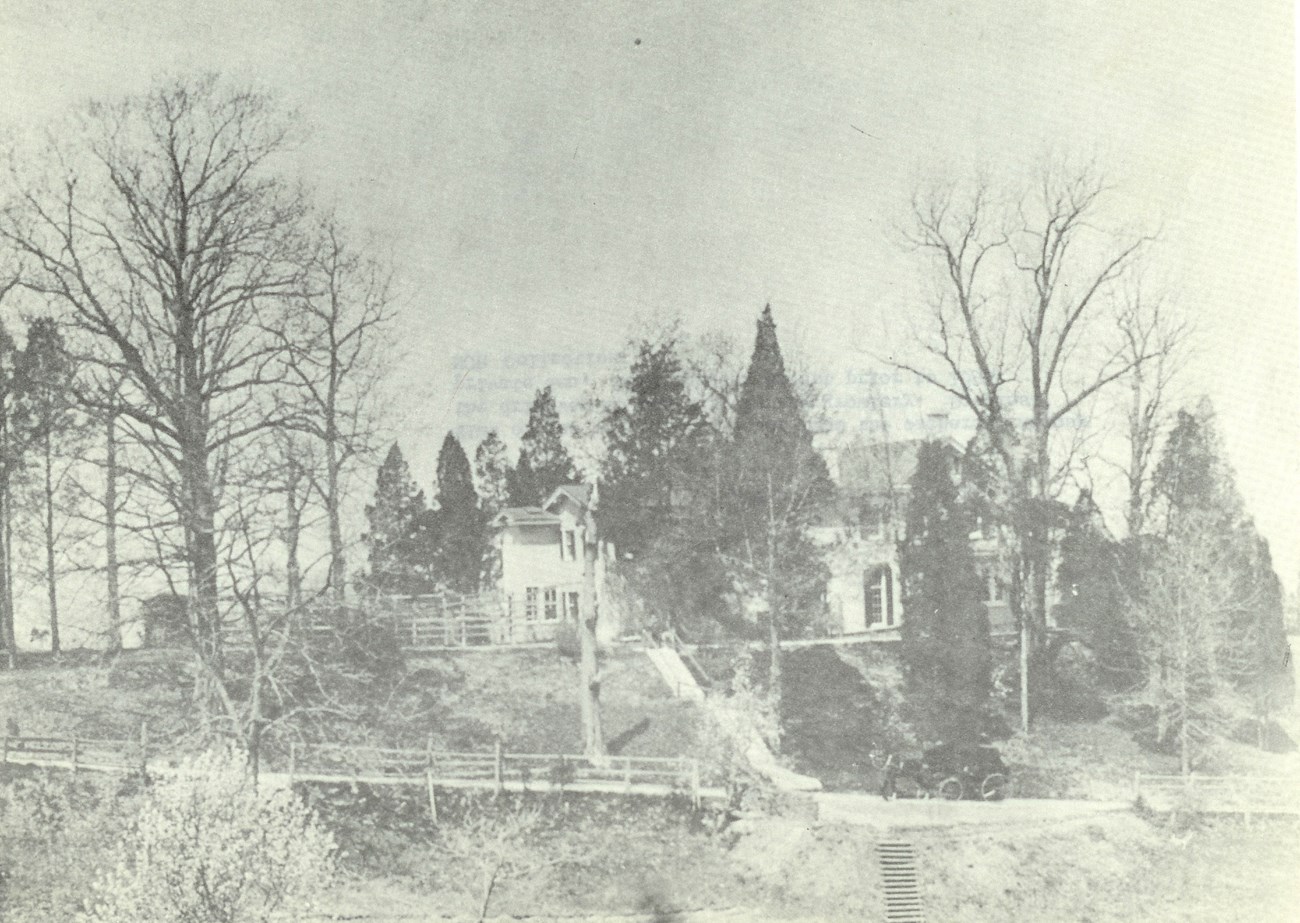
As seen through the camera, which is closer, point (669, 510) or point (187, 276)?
point (187, 276)

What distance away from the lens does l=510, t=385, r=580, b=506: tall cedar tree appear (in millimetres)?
11250

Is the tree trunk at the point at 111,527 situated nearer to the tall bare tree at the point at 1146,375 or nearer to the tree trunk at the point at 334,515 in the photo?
the tree trunk at the point at 334,515

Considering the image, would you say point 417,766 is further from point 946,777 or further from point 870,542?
point 870,542

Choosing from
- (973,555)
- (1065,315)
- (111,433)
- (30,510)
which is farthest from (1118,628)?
(30,510)

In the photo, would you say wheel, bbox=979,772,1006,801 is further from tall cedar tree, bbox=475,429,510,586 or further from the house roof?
tall cedar tree, bbox=475,429,510,586

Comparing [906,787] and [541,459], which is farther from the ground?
[541,459]

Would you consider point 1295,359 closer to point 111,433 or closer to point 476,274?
point 476,274

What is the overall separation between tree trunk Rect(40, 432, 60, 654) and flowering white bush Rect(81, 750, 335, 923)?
10.0 feet

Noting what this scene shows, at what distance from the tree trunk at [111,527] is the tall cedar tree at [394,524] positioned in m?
2.61

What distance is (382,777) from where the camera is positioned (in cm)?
1086

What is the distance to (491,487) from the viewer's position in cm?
1299

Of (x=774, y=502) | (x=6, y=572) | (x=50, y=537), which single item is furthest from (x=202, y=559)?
(x=774, y=502)

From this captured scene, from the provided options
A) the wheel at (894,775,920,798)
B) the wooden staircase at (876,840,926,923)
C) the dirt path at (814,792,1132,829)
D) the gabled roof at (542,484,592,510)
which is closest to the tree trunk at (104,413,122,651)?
the gabled roof at (542,484,592,510)

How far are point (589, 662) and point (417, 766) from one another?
7.82 ft
